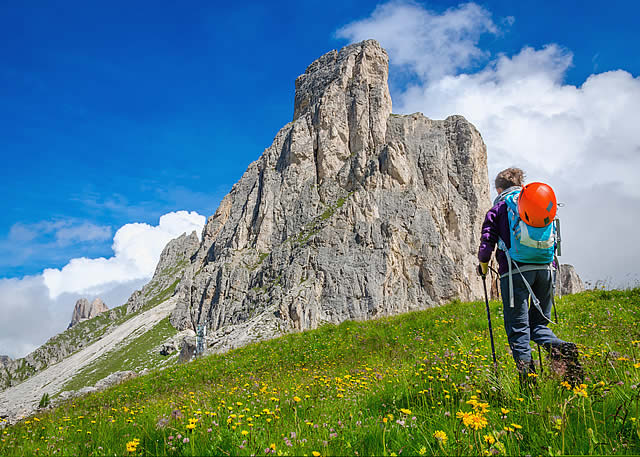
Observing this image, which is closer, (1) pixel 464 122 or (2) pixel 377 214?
(2) pixel 377 214

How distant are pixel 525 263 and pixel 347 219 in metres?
68.9

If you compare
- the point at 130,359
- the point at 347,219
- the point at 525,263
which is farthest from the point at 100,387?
the point at 130,359

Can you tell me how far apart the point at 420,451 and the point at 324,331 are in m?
12.2

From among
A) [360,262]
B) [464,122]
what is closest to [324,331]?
[360,262]

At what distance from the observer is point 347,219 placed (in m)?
74.1

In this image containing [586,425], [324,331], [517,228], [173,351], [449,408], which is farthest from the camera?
[173,351]

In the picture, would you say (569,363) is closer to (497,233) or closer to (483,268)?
(483,268)

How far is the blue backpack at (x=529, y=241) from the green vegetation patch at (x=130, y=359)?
8597 cm

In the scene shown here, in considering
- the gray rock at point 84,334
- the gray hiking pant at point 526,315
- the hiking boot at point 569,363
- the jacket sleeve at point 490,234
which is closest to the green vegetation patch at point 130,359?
the gray rock at point 84,334

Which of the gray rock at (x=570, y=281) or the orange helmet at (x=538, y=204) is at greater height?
the gray rock at (x=570, y=281)

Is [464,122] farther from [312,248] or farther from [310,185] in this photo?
[312,248]

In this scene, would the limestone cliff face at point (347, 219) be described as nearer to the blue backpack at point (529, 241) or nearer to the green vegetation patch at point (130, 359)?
the green vegetation patch at point (130, 359)

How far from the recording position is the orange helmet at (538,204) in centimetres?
484

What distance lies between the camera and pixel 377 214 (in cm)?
7438
